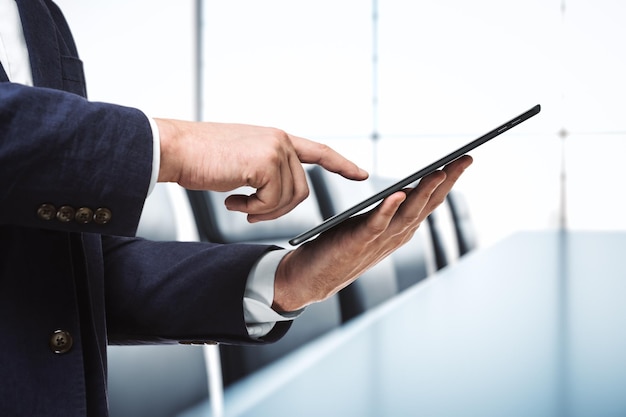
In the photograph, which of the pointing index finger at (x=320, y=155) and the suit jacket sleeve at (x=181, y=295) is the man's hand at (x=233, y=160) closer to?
the pointing index finger at (x=320, y=155)

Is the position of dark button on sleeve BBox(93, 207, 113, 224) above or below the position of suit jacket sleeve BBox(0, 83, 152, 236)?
below

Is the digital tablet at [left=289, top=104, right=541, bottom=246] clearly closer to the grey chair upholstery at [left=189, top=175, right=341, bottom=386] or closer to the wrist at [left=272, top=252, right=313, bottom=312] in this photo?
the wrist at [left=272, top=252, right=313, bottom=312]

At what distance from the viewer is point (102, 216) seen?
41 centimetres

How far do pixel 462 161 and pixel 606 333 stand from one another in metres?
0.40

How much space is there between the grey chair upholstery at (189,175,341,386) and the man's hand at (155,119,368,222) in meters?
0.55

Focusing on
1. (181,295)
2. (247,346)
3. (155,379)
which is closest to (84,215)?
(181,295)

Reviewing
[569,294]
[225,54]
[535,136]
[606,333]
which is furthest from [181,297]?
[225,54]

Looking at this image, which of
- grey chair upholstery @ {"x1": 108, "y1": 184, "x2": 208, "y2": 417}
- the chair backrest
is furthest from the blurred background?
grey chair upholstery @ {"x1": 108, "y1": 184, "x2": 208, "y2": 417}

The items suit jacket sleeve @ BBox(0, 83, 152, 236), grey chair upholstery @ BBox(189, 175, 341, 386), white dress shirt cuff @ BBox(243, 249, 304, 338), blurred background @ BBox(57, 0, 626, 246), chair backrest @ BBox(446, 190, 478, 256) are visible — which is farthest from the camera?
blurred background @ BBox(57, 0, 626, 246)

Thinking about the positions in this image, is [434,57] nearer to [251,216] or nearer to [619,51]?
[619,51]

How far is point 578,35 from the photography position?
4383 mm

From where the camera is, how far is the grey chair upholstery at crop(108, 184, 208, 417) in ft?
2.18

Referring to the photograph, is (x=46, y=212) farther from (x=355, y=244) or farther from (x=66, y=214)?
(x=355, y=244)

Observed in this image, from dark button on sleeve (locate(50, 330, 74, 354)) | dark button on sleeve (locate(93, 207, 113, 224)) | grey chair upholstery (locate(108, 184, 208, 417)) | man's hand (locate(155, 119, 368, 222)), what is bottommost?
grey chair upholstery (locate(108, 184, 208, 417))
